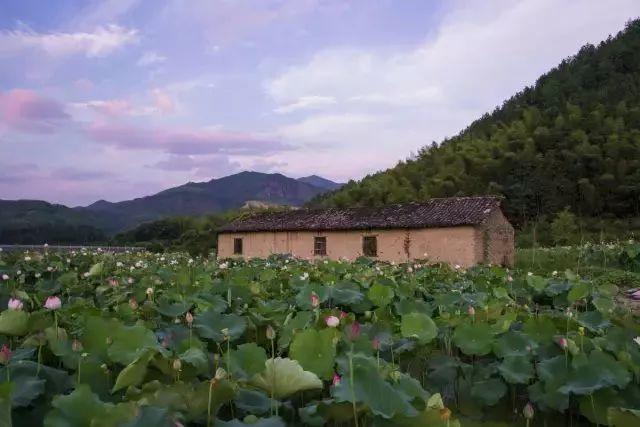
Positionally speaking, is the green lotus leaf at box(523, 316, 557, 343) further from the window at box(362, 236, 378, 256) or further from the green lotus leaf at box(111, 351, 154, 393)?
the window at box(362, 236, 378, 256)

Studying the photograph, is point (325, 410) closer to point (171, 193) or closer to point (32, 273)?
point (32, 273)

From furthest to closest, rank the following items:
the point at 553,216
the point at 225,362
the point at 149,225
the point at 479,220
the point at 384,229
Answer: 1. the point at 149,225
2. the point at 553,216
3. the point at 384,229
4. the point at 479,220
5. the point at 225,362

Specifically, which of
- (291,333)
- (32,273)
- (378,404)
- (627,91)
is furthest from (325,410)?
(627,91)

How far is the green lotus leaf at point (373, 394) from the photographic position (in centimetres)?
154

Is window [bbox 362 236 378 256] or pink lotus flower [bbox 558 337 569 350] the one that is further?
window [bbox 362 236 378 256]

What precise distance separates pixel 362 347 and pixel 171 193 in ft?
569

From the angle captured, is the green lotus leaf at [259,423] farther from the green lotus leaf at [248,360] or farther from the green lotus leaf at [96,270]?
the green lotus leaf at [96,270]

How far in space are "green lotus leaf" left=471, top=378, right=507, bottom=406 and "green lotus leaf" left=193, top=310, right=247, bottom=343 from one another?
3.63 feet

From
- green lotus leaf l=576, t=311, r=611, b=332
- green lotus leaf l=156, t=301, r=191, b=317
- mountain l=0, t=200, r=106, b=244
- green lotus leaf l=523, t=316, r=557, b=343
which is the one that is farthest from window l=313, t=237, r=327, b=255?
mountain l=0, t=200, r=106, b=244

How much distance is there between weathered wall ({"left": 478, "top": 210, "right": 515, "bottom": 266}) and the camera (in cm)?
2053

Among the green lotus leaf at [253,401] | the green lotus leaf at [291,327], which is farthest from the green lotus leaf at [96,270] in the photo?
the green lotus leaf at [253,401]

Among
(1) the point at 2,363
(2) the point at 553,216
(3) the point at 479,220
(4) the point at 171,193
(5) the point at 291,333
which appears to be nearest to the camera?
(1) the point at 2,363

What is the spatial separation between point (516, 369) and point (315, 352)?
0.98 m

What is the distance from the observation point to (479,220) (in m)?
20.0
